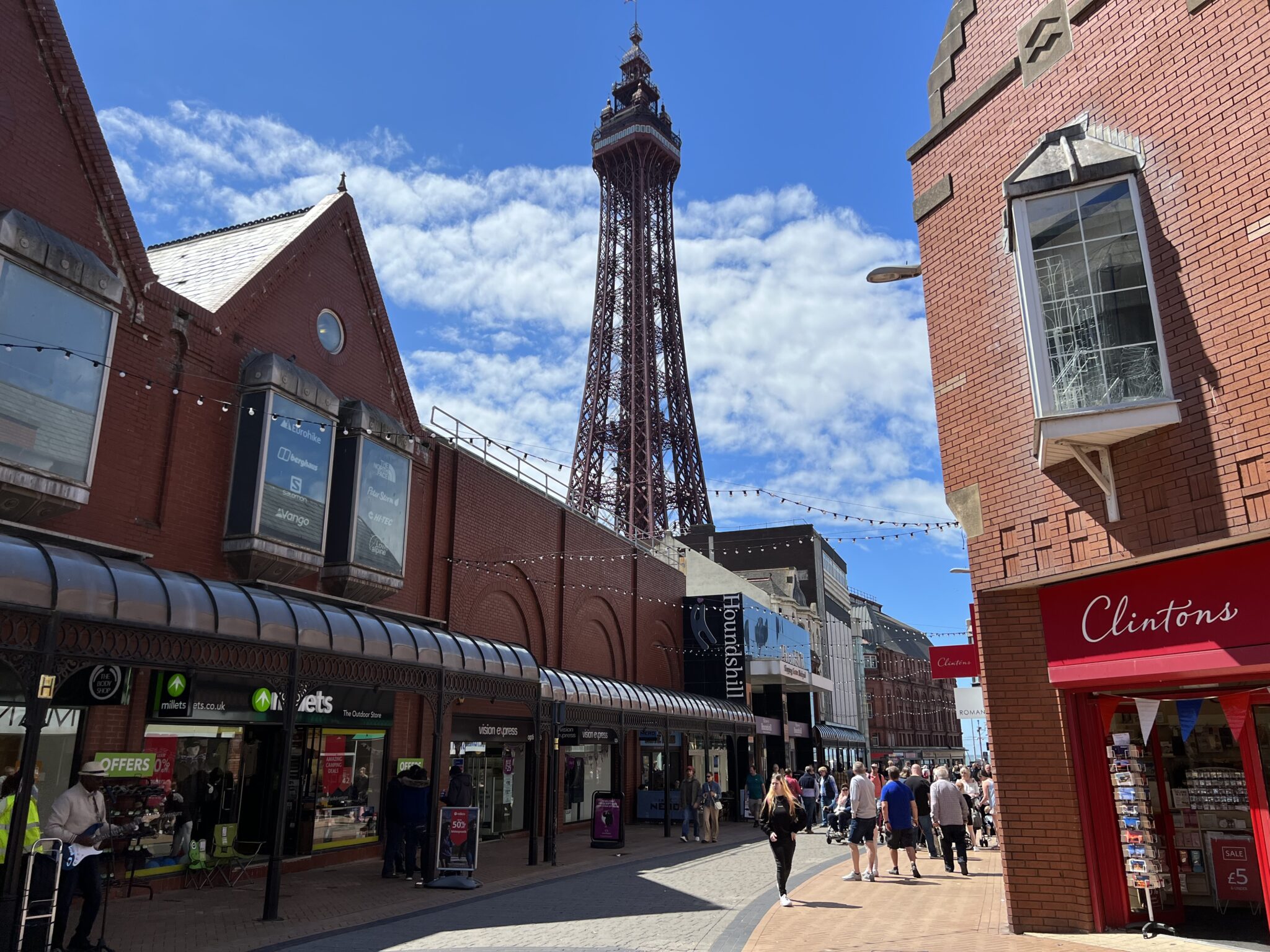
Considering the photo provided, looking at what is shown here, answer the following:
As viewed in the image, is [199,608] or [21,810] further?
[199,608]

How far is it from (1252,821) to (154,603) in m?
10.6

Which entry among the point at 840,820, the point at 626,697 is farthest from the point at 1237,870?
the point at 626,697

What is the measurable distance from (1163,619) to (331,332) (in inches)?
528

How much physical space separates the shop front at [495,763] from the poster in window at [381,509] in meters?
4.22

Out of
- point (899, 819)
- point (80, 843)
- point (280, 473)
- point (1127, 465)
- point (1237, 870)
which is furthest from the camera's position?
point (280, 473)

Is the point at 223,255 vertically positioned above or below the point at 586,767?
above

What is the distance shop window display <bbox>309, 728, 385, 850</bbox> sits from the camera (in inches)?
600

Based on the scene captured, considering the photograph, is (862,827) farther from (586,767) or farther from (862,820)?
(586,767)

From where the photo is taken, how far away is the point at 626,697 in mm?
21375

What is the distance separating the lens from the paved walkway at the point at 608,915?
8.66 meters

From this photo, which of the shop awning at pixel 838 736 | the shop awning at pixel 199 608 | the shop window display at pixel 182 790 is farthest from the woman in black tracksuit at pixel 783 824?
the shop awning at pixel 838 736

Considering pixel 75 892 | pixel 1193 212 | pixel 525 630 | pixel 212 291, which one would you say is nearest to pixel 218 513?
pixel 212 291

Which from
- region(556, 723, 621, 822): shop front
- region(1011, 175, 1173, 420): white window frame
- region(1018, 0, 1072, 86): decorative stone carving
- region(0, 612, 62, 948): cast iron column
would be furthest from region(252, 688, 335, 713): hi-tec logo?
region(1018, 0, 1072, 86): decorative stone carving

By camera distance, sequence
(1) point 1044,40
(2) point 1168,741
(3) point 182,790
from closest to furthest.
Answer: (2) point 1168,741, (1) point 1044,40, (3) point 182,790
